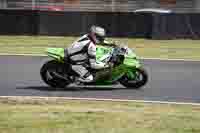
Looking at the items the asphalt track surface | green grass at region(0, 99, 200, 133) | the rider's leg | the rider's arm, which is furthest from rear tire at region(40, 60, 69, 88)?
green grass at region(0, 99, 200, 133)

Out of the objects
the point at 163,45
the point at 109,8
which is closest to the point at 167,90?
the point at 163,45

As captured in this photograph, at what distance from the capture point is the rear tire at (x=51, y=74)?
15094 mm

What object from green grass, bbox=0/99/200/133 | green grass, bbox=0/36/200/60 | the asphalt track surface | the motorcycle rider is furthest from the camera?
green grass, bbox=0/36/200/60

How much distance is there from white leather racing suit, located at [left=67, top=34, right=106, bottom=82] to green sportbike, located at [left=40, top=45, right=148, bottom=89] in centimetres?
10

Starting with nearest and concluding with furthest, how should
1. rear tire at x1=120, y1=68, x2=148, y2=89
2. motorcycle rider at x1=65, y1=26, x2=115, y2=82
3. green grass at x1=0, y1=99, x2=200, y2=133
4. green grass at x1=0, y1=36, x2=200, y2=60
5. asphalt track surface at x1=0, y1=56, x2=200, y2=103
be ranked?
green grass at x1=0, y1=99, x2=200, y2=133 < asphalt track surface at x1=0, y1=56, x2=200, y2=103 < motorcycle rider at x1=65, y1=26, x2=115, y2=82 < rear tire at x1=120, y1=68, x2=148, y2=89 < green grass at x1=0, y1=36, x2=200, y2=60

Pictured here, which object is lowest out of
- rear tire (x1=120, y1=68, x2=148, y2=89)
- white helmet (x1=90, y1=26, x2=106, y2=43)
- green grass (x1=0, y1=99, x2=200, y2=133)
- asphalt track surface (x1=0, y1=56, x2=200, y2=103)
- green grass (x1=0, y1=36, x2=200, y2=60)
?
green grass (x1=0, y1=36, x2=200, y2=60)

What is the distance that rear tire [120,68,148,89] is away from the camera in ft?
50.0

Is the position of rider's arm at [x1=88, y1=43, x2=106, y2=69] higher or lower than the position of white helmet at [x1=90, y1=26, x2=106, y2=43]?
lower

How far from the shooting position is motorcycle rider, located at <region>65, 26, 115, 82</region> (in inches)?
581

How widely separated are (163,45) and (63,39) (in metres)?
4.81

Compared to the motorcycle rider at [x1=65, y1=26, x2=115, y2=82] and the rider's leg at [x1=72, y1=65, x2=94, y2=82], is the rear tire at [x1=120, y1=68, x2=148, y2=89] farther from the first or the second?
the rider's leg at [x1=72, y1=65, x2=94, y2=82]

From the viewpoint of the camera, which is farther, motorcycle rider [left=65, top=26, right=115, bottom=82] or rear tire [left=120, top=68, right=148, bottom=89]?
rear tire [left=120, top=68, right=148, bottom=89]

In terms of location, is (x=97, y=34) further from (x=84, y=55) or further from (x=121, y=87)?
(x=121, y=87)

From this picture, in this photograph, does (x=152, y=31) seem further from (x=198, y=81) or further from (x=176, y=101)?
(x=176, y=101)
